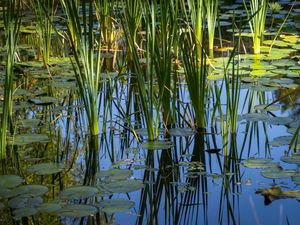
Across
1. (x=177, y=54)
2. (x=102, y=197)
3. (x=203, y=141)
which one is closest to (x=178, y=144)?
(x=203, y=141)

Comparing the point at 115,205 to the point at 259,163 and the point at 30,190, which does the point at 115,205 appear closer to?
the point at 30,190

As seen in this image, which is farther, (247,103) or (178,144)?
(247,103)

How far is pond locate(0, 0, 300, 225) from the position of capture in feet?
8.15

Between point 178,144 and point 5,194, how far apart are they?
1.00 m

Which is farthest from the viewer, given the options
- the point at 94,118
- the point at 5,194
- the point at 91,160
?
the point at 94,118

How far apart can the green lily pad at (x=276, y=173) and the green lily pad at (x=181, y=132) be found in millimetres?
631

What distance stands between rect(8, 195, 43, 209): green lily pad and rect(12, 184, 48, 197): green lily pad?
0.03 meters

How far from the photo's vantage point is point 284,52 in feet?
16.1

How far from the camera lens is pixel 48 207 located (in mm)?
2418

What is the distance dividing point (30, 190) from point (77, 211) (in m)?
0.30

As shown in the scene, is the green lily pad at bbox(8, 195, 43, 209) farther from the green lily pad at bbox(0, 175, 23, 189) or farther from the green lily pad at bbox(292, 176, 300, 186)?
the green lily pad at bbox(292, 176, 300, 186)

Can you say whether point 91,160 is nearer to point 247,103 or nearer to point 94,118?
point 94,118

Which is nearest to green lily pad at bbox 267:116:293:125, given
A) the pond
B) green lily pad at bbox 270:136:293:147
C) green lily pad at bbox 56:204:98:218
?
the pond

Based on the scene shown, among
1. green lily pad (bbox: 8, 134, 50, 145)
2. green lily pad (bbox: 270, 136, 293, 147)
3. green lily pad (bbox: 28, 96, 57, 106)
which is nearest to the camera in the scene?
green lily pad (bbox: 270, 136, 293, 147)
